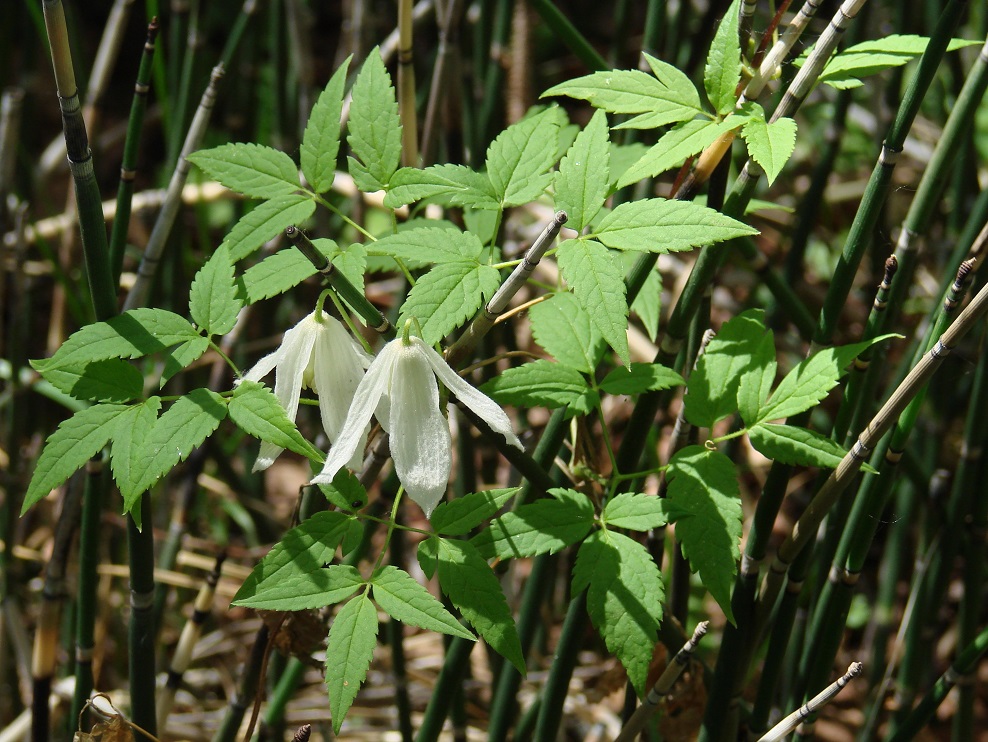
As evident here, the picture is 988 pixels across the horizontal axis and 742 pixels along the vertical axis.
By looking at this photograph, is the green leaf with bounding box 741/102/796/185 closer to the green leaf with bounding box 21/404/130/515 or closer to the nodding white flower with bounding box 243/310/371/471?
the nodding white flower with bounding box 243/310/371/471

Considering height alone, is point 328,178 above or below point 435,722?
above

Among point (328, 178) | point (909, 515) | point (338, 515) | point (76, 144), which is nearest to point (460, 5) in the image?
point (328, 178)

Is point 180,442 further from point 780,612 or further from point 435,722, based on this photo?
point 780,612

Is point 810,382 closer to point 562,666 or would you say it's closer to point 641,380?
point 641,380

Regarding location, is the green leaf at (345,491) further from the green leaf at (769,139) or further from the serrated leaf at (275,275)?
the green leaf at (769,139)

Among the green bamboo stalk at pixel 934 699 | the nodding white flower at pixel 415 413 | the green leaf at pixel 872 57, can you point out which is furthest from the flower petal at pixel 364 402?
the green bamboo stalk at pixel 934 699

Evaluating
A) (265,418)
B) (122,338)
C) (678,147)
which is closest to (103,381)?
(122,338)
